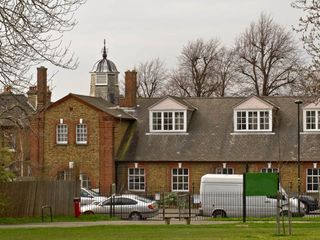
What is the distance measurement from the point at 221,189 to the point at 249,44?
4824 cm

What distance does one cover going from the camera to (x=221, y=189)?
4694 cm

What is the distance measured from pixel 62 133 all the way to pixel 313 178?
18062mm

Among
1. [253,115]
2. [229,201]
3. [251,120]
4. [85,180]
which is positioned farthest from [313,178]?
[85,180]

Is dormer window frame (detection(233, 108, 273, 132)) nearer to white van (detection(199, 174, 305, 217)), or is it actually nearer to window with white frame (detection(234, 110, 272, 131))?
window with white frame (detection(234, 110, 272, 131))

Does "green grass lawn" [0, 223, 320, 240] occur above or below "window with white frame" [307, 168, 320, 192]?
below

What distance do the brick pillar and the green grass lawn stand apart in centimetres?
2527

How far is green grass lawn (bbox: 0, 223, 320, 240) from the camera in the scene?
28.3 meters

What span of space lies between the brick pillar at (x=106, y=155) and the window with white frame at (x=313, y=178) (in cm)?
1340

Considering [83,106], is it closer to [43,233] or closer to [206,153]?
[206,153]

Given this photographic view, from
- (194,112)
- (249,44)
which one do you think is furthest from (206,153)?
(249,44)

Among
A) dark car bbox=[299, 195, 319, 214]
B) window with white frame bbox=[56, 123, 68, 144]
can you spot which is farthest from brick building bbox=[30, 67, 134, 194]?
dark car bbox=[299, 195, 319, 214]

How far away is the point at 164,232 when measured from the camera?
3092cm

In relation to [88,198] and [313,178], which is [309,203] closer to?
[313,178]

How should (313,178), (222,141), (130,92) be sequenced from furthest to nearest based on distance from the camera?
(130,92) < (222,141) < (313,178)
